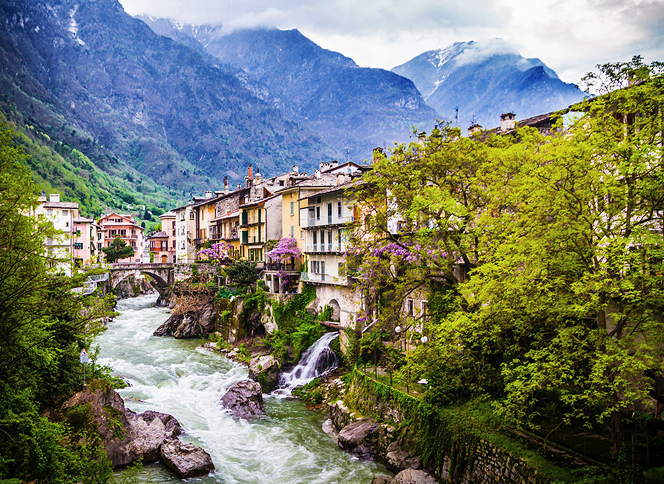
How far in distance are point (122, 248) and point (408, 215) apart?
10136 centimetres

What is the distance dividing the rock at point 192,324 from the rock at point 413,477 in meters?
38.9

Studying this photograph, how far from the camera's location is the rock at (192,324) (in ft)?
186

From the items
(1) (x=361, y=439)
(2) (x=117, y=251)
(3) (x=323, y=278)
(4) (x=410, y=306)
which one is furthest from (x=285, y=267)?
(2) (x=117, y=251)

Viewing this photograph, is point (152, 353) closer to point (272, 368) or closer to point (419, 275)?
point (272, 368)

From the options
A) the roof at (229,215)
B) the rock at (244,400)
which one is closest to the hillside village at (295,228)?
the roof at (229,215)

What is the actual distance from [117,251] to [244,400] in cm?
8721

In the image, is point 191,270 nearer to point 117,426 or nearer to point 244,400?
point 244,400

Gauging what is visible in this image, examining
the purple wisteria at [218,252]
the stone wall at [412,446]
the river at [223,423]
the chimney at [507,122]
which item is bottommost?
the river at [223,423]

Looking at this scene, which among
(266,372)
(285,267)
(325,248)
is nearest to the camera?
(266,372)

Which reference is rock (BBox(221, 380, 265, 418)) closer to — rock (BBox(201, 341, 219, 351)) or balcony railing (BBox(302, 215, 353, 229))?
balcony railing (BBox(302, 215, 353, 229))

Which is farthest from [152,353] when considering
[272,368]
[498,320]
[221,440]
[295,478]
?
[498,320]

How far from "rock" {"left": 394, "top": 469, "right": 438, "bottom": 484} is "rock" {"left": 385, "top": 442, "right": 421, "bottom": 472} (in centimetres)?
153

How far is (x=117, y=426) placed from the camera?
962 inches

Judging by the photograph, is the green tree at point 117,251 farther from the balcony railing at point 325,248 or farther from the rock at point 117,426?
the rock at point 117,426
